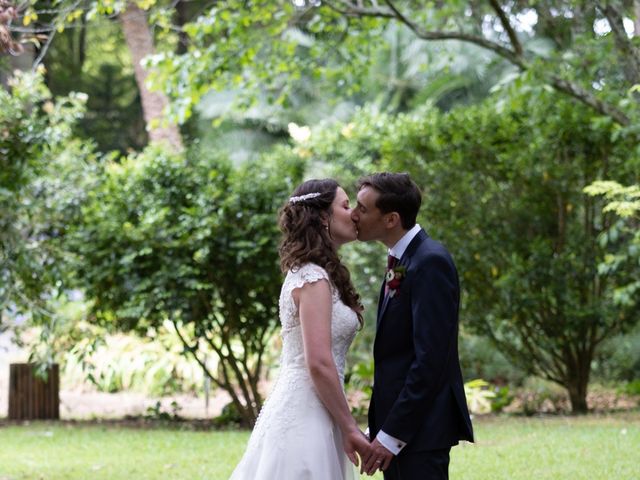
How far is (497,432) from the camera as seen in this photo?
398 inches

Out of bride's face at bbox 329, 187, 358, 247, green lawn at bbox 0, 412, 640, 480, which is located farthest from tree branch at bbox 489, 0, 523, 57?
bride's face at bbox 329, 187, 358, 247

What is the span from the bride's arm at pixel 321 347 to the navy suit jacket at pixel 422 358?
0.14m

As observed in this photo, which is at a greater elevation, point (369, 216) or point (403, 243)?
point (369, 216)

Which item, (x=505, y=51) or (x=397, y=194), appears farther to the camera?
(x=505, y=51)

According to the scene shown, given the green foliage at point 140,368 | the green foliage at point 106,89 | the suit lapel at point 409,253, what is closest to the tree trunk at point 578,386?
the green foliage at point 140,368

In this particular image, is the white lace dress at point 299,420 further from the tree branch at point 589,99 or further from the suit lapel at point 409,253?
the tree branch at point 589,99

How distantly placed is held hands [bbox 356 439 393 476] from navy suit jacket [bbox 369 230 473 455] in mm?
73

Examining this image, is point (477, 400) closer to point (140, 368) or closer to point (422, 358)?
point (140, 368)

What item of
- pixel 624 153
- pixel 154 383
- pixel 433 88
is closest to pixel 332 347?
pixel 624 153

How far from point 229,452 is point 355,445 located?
18.1 feet

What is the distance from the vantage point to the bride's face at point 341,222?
13.5 ft

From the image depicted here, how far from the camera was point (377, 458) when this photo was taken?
3.81m

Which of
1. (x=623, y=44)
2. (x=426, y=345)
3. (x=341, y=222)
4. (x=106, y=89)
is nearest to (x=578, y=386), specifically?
(x=623, y=44)

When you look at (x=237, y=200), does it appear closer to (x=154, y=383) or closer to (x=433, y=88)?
(x=154, y=383)
